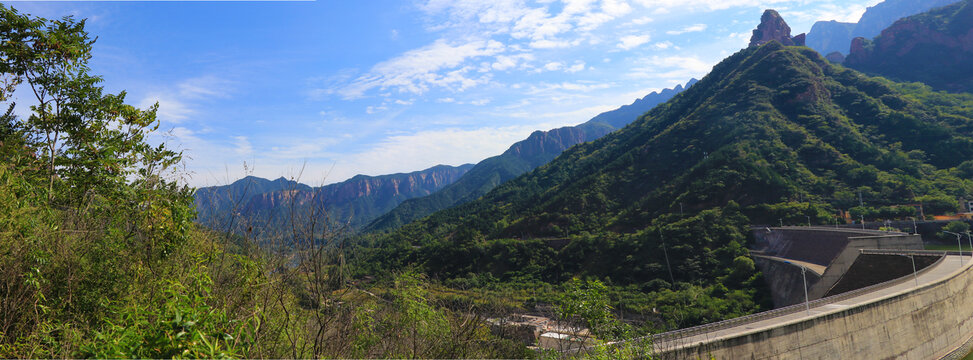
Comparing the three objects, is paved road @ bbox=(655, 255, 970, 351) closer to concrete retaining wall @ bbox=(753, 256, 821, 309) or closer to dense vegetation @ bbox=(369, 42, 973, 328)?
concrete retaining wall @ bbox=(753, 256, 821, 309)

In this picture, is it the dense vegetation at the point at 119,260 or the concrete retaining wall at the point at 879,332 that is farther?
the concrete retaining wall at the point at 879,332

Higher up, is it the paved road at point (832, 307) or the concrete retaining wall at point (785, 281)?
the paved road at point (832, 307)

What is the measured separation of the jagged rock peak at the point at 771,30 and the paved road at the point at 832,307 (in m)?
115

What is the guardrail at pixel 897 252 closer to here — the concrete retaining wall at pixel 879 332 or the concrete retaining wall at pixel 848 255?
the concrete retaining wall at pixel 848 255

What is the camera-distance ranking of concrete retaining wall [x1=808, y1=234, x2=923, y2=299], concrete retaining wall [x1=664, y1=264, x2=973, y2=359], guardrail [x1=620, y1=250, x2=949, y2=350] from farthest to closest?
1. concrete retaining wall [x1=808, y1=234, x2=923, y2=299]
2. concrete retaining wall [x1=664, y1=264, x2=973, y2=359]
3. guardrail [x1=620, y1=250, x2=949, y2=350]

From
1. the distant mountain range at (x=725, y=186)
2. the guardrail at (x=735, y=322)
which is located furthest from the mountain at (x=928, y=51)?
the guardrail at (x=735, y=322)

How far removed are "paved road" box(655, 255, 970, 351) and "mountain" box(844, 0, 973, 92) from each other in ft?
334

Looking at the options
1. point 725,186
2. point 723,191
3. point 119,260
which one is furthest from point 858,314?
point 725,186

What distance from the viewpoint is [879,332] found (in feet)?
70.0

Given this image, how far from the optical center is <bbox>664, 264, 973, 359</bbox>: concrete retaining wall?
17406mm

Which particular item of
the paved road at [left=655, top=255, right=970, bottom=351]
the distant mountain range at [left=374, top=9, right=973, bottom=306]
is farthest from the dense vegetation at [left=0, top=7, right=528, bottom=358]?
the distant mountain range at [left=374, top=9, right=973, bottom=306]

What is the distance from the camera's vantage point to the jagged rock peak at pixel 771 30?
12162 centimetres

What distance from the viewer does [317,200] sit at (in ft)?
18.5

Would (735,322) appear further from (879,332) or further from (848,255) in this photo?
(848,255)
